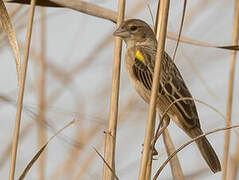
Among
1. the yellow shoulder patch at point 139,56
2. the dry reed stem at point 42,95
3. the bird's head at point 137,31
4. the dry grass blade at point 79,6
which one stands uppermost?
the bird's head at point 137,31

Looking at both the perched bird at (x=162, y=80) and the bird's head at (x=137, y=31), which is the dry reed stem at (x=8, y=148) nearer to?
the perched bird at (x=162, y=80)

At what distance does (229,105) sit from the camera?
9.13ft

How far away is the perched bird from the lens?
336 cm

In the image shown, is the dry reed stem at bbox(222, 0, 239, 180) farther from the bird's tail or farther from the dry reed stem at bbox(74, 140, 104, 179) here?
the dry reed stem at bbox(74, 140, 104, 179)

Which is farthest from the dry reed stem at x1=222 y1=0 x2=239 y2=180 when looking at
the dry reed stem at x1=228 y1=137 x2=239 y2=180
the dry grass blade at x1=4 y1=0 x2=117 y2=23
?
the dry grass blade at x1=4 y1=0 x2=117 y2=23

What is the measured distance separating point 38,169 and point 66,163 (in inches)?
17.5

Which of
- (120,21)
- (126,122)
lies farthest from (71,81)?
(120,21)

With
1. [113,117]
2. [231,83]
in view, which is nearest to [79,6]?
[113,117]

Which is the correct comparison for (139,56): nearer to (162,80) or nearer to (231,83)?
(162,80)

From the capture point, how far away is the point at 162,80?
3502 mm

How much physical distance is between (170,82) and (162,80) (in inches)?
2.6

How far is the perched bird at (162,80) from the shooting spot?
336 cm

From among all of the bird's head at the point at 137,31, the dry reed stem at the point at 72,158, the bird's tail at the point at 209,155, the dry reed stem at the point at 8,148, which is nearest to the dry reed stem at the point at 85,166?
the dry reed stem at the point at 72,158

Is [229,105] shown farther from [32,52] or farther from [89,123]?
[32,52]
